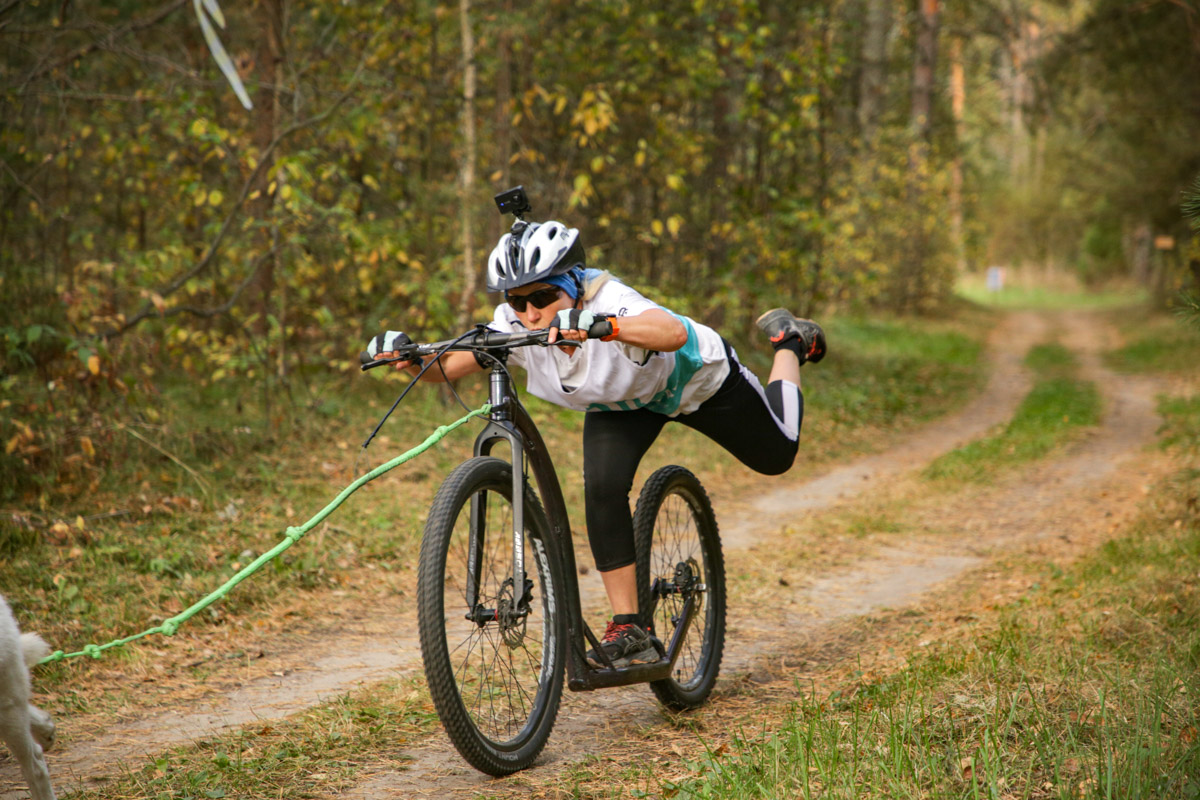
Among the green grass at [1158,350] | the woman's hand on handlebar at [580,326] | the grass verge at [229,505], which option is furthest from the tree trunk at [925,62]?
the woman's hand on handlebar at [580,326]

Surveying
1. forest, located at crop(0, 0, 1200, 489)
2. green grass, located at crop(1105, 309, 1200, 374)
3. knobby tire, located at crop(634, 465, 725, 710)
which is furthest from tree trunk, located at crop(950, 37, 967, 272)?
knobby tire, located at crop(634, 465, 725, 710)

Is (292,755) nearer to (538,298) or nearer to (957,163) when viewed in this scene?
(538,298)

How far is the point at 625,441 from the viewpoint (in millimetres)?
3758

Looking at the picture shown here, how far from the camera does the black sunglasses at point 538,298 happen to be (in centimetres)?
351

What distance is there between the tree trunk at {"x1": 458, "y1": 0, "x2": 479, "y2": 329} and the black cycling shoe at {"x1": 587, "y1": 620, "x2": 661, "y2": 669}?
19.6 feet

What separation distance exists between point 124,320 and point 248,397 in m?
2.68

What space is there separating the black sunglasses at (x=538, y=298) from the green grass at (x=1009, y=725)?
1684 mm

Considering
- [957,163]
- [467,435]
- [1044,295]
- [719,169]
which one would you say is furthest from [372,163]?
[1044,295]

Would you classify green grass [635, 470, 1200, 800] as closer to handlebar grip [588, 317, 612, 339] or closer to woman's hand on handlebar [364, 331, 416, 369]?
handlebar grip [588, 317, 612, 339]

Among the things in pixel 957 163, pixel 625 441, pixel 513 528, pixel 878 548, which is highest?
pixel 957 163

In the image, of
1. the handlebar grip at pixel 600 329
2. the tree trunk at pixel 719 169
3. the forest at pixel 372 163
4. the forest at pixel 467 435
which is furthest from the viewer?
the tree trunk at pixel 719 169

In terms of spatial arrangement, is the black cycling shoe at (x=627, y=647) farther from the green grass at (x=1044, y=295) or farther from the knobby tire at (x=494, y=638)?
the green grass at (x=1044, y=295)

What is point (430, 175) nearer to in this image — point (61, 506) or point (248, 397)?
point (248, 397)

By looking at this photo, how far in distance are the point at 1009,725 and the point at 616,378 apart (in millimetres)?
1738
